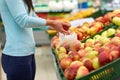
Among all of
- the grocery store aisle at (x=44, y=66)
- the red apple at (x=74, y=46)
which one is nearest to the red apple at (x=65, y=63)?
the red apple at (x=74, y=46)

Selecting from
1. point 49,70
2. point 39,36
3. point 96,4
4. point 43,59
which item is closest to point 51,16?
point 39,36

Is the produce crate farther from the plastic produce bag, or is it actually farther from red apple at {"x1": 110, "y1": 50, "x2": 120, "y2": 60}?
the plastic produce bag

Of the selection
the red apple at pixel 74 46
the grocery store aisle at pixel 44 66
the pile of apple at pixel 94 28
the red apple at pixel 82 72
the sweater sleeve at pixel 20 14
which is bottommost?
the grocery store aisle at pixel 44 66

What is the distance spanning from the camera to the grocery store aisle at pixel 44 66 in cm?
495

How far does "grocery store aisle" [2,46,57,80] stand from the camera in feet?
16.2

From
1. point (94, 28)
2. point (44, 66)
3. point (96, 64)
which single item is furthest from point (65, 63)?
point (44, 66)

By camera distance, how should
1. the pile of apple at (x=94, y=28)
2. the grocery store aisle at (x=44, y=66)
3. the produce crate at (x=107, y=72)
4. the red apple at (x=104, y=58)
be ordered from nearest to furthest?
1. the produce crate at (x=107, y=72)
2. the red apple at (x=104, y=58)
3. the pile of apple at (x=94, y=28)
4. the grocery store aisle at (x=44, y=66)

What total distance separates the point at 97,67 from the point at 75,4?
5792 millimetres

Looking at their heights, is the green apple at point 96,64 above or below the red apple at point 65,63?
above

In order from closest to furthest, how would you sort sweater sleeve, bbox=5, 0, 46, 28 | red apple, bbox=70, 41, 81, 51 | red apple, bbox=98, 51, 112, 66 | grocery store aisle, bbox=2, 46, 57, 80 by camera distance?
red apple, bbox=98, 51, 112, 66
sweater sleeve, bbox=5, 0, 46, 28
red apple, bbox=70, 41, 81, 51
grocery store aisle, bbox=2, 46, 57, 80

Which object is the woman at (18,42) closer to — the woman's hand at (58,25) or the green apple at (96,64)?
the woman's hand at (58,25)

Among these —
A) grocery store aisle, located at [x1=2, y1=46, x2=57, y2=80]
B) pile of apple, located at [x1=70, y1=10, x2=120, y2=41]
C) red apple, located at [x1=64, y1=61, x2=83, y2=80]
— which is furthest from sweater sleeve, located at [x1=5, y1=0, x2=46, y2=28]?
grocery store aisle, located at [x1=2, y1=46, x2=57, y2=80]

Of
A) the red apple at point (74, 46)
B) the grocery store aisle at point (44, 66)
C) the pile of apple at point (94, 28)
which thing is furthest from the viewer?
the grocery store aisle at point (44, 66)

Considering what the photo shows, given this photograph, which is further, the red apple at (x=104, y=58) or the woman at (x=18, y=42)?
the woman at (x=18, y=42)
